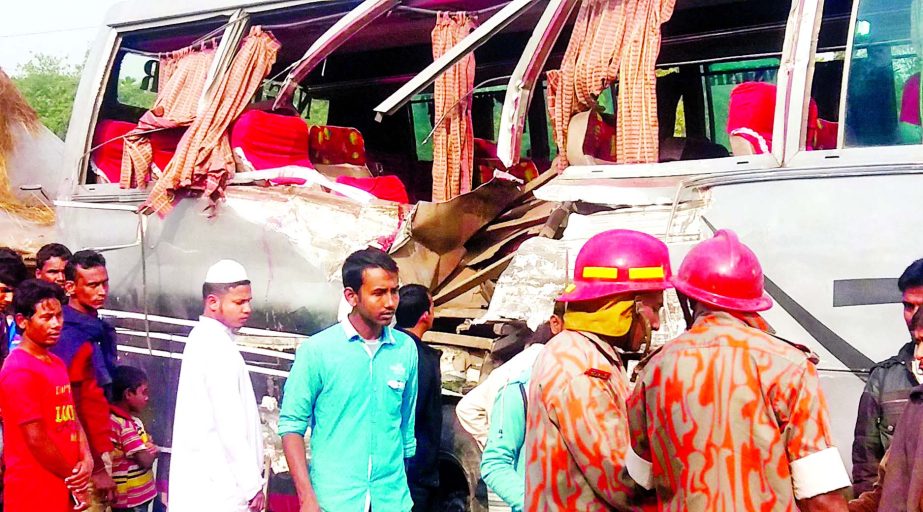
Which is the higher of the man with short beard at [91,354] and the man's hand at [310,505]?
the man with short beard at [91,354]

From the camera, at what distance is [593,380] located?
318 centimetres

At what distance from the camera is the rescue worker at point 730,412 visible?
2.80 metres

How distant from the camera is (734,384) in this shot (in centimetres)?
285

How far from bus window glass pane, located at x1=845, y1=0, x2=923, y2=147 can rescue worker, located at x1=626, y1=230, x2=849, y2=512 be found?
1871 millimetres

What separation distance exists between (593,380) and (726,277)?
47cm

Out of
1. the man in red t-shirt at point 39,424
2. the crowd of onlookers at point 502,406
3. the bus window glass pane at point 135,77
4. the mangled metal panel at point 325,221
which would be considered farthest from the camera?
the bus window glass pane at point 135,77

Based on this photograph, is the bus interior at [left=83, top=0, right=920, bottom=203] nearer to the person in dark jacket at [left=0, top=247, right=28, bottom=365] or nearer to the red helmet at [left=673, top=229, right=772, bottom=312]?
the person in dark jacket at [left=0, top=247, right=28, bottom=365]

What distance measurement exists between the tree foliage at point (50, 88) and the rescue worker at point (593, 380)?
2393 cm

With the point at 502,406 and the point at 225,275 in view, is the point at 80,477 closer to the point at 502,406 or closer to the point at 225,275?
the point at 225,275

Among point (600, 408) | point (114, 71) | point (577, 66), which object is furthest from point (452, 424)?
point (114, 71)

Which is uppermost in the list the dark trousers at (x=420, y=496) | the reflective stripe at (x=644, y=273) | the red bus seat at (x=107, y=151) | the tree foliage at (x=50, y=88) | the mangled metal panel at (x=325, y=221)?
the tree foliage at (x=50, y=88)

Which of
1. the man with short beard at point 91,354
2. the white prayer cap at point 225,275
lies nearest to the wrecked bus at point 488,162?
the man with short beard at point 91,354

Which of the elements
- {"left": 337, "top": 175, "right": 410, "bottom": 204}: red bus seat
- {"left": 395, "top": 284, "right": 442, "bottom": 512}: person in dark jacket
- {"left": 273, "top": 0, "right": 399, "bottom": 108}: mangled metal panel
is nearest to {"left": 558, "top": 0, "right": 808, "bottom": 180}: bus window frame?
{"left": 395, "top": 284, "right": 442, "bottom": 512}: person in dark jacket

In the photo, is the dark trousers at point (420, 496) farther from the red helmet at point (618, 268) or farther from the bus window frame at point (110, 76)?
the bus window frame at point (110, 76)
